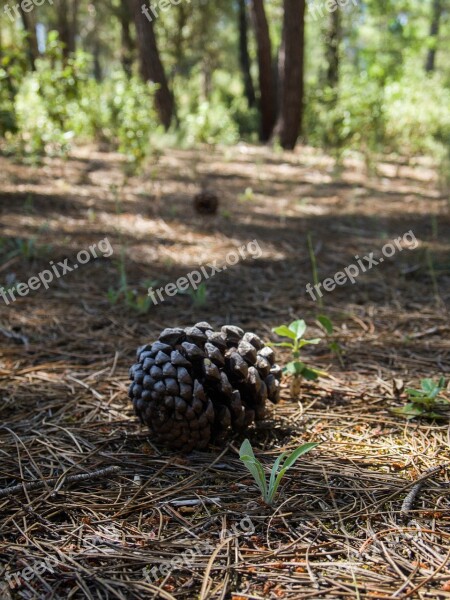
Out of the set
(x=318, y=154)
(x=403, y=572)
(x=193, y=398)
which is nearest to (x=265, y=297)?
(x=193, y=398)

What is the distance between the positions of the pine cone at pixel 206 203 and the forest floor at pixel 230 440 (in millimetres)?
287

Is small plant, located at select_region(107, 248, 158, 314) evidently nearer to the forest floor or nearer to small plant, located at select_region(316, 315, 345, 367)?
the forest floor

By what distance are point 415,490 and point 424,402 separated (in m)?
0.46

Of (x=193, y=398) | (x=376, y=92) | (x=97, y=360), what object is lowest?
(x=97, y=360)

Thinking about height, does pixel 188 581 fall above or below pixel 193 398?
below

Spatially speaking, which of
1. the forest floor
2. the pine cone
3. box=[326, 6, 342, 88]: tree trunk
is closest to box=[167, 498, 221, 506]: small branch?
the forest floor

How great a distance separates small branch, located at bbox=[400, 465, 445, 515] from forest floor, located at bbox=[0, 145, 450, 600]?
0.01 meters

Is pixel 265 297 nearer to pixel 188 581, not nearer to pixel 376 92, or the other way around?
pixel 188 581

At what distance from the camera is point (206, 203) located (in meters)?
4.62

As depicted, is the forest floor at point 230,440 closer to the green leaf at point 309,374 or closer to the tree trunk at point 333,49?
the green leaf at point 309,374

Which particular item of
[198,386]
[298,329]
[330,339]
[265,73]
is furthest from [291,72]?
[198,386]

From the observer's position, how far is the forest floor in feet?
3.68

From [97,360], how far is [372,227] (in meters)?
3.04

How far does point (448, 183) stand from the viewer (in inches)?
235
